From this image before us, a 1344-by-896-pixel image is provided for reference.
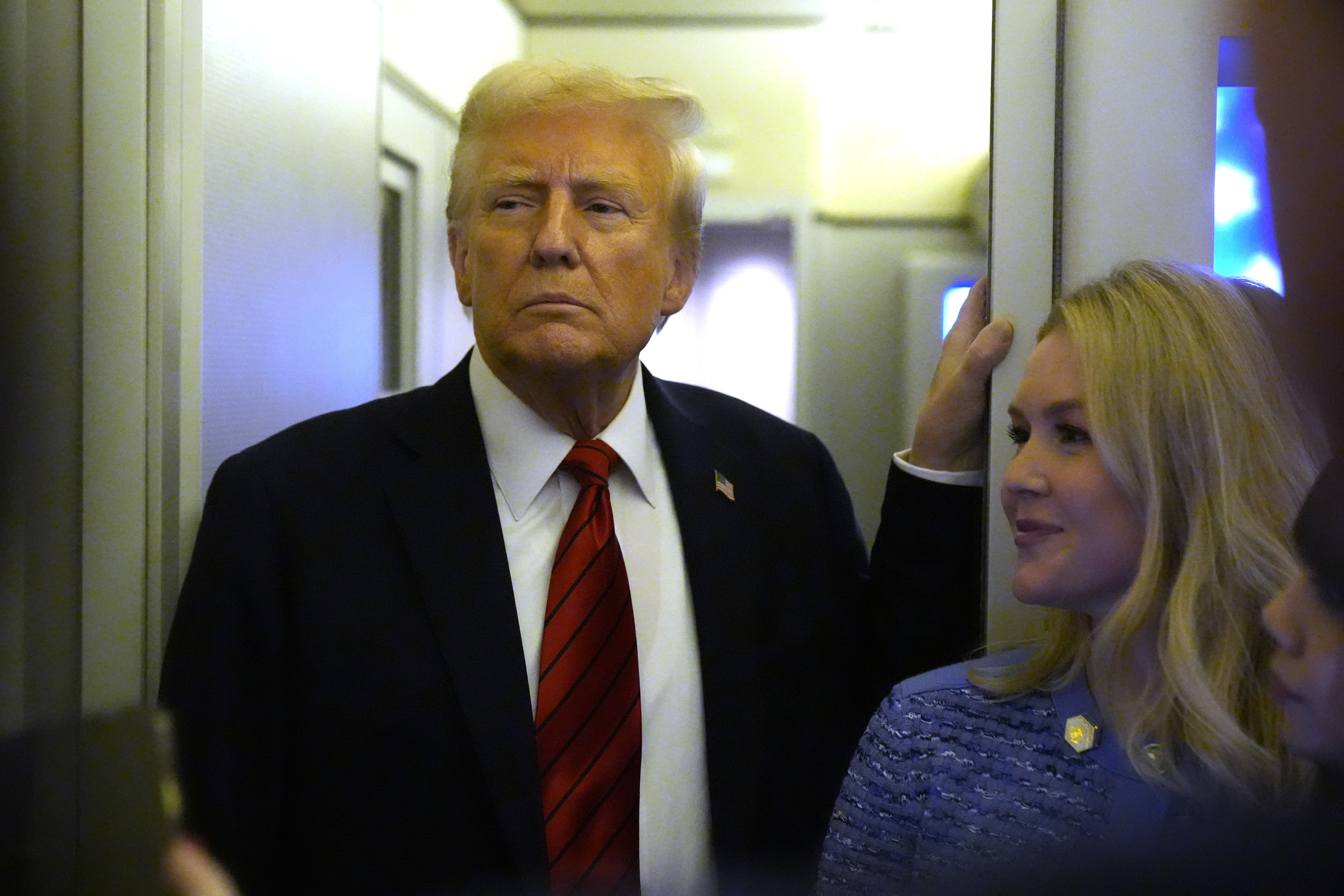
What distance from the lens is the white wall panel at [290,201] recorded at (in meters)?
1.12

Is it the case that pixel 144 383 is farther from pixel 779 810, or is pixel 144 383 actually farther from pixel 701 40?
pixel 779 810

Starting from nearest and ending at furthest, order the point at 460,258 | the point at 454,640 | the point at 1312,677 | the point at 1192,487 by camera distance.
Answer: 1. the point at 1312,677
2. the point at 1192,487
3. the point at 454,640
4. the point at 460,258

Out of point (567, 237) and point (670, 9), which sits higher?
point (670, 9)

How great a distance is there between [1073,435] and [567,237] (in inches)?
19.2

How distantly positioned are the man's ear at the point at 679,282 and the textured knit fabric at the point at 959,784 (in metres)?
0.43

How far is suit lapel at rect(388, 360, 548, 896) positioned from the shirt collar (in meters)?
0.01

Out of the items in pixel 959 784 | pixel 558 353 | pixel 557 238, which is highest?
pixel 557 238

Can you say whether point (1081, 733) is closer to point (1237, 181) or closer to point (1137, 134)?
point (1237, 181)

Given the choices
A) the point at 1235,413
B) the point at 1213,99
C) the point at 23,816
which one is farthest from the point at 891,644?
the point at 23,816

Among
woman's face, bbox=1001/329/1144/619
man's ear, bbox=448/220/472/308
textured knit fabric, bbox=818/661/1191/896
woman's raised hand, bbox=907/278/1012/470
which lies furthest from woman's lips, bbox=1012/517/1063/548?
man's ear, bbox=448/220/472/308

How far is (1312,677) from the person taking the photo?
0.26 m

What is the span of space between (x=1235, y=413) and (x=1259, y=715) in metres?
0.22

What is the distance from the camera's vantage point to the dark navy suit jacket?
1.00 m

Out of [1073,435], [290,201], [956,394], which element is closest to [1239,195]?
[1073,435]
